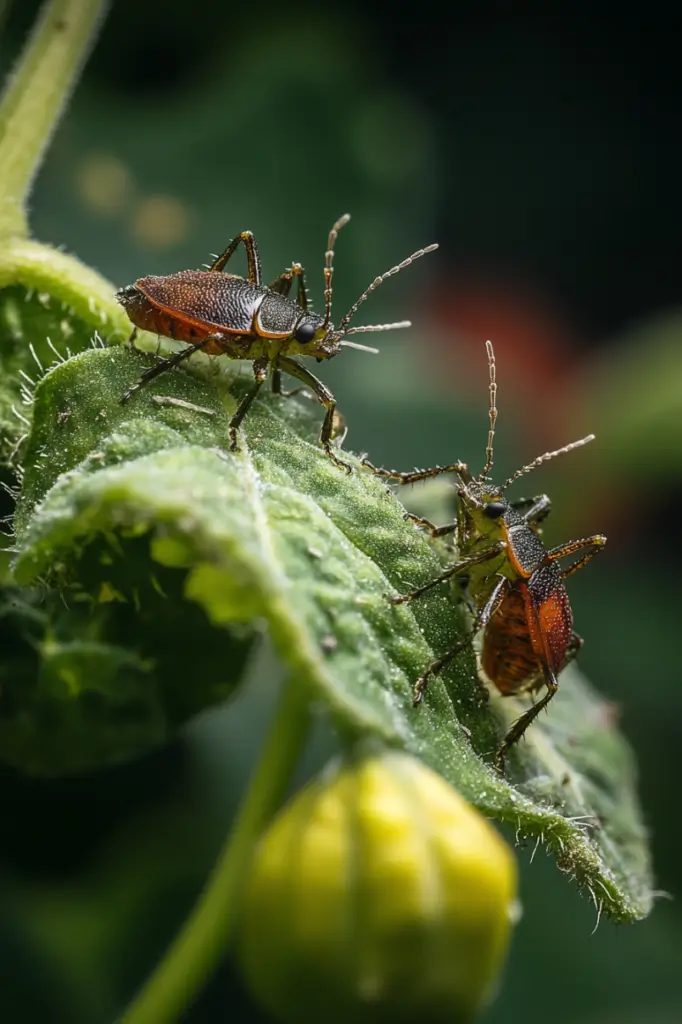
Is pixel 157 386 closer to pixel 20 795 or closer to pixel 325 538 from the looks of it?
pixel 325 538

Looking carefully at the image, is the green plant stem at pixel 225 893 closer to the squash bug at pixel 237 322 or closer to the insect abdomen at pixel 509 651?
the squash bug at pixel 237 322

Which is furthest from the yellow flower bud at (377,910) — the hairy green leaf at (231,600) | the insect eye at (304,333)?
the insect eye at (304,333)

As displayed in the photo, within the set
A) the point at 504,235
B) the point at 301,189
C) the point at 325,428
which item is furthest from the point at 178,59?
the point at 325,428

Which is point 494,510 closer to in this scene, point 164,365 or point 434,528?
point 434,528

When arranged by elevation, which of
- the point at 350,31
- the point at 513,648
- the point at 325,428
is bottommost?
the point at 513,648

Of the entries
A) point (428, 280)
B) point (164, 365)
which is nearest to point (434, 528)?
point (164, 365)

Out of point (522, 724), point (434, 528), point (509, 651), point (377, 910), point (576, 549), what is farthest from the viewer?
point (576, 549)
